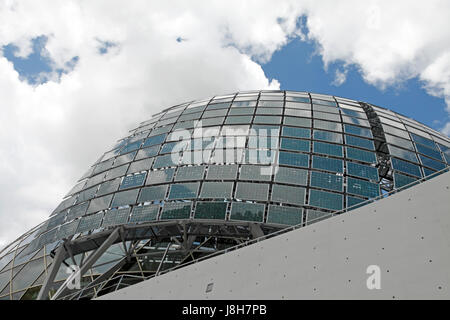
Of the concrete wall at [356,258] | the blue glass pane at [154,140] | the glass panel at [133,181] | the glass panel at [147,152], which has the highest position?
the blue glass pane at [154,140]

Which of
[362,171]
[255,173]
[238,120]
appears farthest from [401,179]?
[238,120]

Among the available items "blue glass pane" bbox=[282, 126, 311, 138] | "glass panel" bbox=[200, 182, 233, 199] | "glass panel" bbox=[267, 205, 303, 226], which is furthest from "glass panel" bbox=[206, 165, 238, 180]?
"blue glass pane" bbox=[282, 126, 311, 138]

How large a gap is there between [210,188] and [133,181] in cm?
479

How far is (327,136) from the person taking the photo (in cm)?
1966

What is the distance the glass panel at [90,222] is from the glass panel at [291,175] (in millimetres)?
9121

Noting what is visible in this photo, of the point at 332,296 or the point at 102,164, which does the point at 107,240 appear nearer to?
the point at 102,164

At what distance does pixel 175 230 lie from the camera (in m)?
17.3

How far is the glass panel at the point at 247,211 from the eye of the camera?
51.2ft

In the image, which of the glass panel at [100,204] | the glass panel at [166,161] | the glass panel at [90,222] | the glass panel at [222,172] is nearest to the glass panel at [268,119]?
the glass panel at [222,172]

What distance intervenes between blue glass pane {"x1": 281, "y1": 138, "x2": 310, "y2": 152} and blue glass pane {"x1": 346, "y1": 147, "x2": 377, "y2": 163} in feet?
7.17

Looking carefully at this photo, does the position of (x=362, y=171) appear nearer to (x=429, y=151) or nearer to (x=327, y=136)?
(x=327, y=136)

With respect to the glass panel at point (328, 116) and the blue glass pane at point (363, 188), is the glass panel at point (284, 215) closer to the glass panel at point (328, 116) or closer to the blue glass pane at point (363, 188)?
the blue glass pane at point (363, 188)
